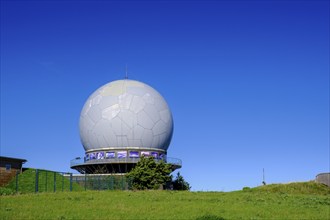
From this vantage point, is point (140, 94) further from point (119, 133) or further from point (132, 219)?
point (132, 219)

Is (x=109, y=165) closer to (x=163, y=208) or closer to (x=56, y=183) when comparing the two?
(x=56, y=183)

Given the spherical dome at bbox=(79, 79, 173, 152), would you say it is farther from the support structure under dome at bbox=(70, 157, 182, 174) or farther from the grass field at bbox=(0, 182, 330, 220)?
the grass field at bbox=(0, 182, 330, 220)

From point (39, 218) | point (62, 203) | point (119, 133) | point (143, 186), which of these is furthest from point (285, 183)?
point (39, 218)

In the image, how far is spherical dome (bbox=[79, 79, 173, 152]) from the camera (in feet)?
191

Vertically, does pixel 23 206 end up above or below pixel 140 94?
below

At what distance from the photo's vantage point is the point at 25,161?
51.6 metres

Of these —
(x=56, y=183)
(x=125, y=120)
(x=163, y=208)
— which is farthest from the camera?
(x=125, y=120)

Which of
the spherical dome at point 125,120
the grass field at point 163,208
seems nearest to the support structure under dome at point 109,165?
the spherical dome at point 125,120

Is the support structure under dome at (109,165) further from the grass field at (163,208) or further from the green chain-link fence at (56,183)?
the grass field at (163,208)

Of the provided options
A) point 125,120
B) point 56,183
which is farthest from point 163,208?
point 125,120

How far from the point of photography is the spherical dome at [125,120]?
191 ft

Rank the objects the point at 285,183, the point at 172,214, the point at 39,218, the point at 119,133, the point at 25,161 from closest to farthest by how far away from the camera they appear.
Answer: the point at 39,218 → the point at 172,214 → the point at 285,183 → the point at 25,161 → the point at 119,133

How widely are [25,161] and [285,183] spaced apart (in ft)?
87.9

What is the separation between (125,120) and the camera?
5812 centimetres
